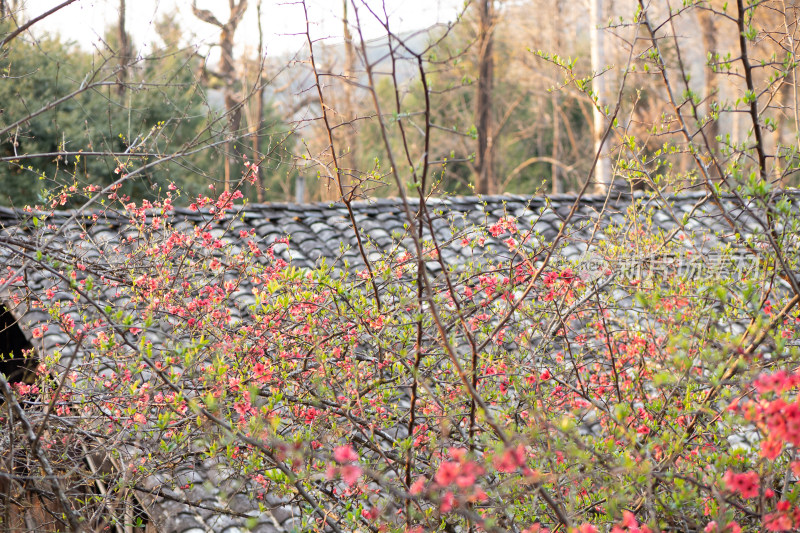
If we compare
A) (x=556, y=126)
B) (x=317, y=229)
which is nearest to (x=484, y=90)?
→ (x=556, y=126)

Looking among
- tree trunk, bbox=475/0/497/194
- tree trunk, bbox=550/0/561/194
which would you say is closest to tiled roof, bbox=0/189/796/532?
tree trunk, bbox=475/0/497/194

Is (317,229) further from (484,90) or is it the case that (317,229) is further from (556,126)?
(556,126)

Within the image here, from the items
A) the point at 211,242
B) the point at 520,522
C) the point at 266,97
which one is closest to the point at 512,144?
the point at 266,97

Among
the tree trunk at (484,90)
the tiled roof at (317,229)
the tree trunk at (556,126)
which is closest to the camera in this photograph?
the tiled roof at (317,229)

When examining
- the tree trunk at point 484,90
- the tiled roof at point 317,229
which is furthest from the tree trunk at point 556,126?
the tiled roof at point 317,229

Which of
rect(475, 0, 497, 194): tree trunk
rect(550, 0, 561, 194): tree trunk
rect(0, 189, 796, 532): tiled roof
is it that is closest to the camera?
rect(0, 189, 796, 532): tiled roof

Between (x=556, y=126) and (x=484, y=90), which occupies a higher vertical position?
(x=484, y=90)

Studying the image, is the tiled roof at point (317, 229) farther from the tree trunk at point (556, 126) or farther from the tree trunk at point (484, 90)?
the tree trunk at point (556, 126)

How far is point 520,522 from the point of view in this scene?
7.13 ft

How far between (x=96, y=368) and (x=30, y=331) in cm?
82

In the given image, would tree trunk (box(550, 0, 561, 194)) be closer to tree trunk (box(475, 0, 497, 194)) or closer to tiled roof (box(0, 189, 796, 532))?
tree trunk (box(475, 0, 497, 194))

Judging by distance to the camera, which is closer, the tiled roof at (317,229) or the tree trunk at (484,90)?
the tiled roof at (317,229)

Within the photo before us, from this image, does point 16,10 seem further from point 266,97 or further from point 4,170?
point 266,97

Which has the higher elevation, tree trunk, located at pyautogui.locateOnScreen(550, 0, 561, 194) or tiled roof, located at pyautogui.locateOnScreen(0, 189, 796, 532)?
tree trunk, located at pyautogui.locateOnScreen(550, 0, 561, 194)
